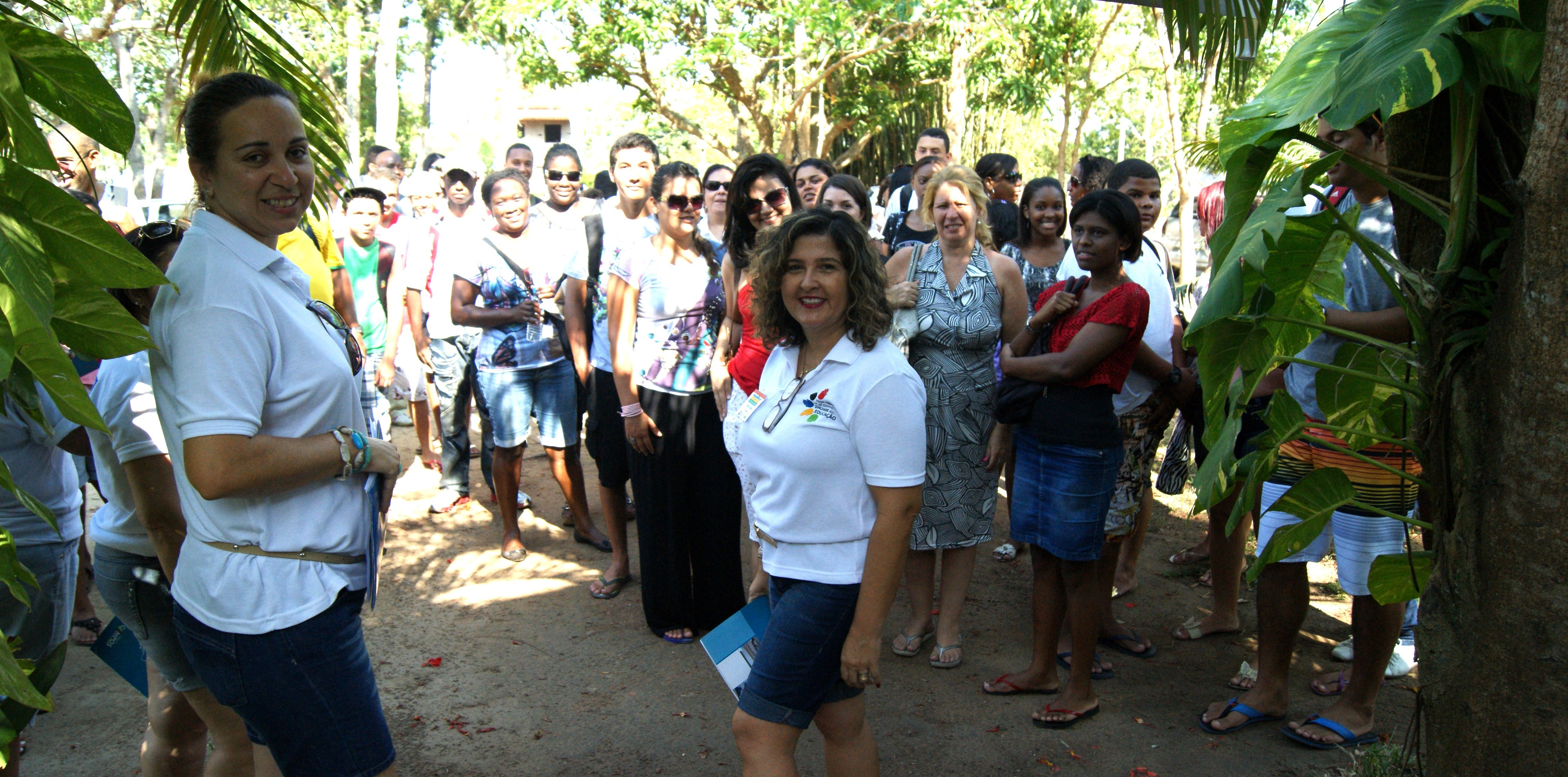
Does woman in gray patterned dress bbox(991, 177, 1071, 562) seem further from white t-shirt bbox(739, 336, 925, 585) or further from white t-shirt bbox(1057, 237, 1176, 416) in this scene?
white t-shirt bbox(739, 336, 925, 585)

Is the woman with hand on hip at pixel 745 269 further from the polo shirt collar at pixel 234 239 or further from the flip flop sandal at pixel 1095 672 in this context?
the polo shirt collar at pixel 234 239

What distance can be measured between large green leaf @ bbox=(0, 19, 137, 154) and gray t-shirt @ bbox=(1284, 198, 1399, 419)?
3136 millimetres

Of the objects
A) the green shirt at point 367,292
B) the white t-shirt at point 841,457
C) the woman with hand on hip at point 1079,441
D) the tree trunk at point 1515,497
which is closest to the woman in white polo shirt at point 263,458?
the white t-shirt at point 841,457

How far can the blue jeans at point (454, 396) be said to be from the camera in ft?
20.2

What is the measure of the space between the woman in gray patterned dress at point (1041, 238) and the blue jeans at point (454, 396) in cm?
330

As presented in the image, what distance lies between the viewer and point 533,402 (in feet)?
18.2

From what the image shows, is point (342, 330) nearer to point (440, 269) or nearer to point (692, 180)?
point (692, 180)

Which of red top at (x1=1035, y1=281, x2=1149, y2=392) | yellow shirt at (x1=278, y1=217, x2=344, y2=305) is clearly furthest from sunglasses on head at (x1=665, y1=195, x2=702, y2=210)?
red top at (x1=1035, y1=281, x2=1149, y2=392)

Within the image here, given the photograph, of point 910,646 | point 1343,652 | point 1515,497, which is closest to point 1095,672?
point 910,646

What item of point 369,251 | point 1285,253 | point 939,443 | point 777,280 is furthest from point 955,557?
point 369,251

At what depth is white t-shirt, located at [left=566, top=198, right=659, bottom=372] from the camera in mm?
4602

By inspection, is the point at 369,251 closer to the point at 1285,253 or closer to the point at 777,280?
the point at 777,280

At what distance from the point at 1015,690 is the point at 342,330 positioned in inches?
110

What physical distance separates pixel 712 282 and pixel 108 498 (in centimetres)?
243
